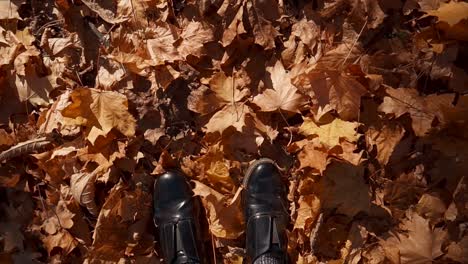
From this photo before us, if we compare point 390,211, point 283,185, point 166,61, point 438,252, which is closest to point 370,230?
point 390,211

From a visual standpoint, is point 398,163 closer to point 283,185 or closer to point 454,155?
point 454,155

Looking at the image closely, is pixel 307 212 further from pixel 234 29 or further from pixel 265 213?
pixel 234 29

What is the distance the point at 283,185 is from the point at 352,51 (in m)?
0.67

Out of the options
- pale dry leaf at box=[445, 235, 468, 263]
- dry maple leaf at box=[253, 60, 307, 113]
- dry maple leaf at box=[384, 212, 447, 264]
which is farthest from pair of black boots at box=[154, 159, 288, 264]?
pale dry leaf at box=[445, 235, 468, 263]

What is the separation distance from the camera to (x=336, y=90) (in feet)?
6.83

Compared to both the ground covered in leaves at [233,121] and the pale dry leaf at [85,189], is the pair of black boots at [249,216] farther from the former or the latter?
the pale dry leaf at [85,189]

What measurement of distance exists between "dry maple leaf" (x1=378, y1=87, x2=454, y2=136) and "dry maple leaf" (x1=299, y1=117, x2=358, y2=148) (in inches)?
6.3

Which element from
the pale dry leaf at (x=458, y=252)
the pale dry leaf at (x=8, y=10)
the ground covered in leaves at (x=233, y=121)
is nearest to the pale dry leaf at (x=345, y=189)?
the ground covered in leaves at (x=233, y=121)

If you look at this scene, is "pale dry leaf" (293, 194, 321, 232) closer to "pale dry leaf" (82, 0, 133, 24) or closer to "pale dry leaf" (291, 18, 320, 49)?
"pale dry leaf" (291, 18, 320, 49)

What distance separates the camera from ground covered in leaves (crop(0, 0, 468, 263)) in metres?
2.08

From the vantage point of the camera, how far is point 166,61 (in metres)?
2.22

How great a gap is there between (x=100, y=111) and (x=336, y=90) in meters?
1.04

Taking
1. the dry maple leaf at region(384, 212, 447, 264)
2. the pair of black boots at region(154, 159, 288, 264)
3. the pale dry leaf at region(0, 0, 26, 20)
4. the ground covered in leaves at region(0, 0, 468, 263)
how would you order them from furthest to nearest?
the pale dry leaf at region(0, 0, 26, 20), the pair of black boots at region(154, 159, 288, 264), the ground covered in leaves at region(0, 0, 468, 263), the dry maple leaf at region(384, 212, 447, 264)

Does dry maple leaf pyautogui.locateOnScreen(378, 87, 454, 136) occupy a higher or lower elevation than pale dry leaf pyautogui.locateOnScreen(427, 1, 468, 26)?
lower
